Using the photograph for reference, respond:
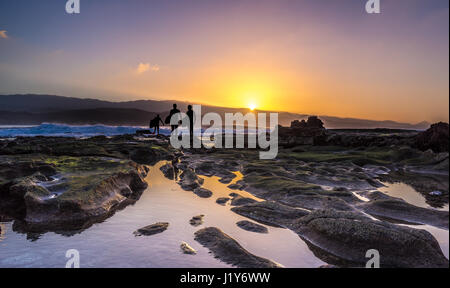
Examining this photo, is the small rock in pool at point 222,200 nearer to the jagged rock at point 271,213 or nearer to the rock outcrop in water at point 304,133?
the jagged rock at point 271,213

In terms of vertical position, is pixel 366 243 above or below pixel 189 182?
above

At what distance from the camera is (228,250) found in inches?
213

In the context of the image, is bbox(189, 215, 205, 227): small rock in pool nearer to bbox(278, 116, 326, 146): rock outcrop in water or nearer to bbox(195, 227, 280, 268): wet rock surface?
bbox(195, 227, 280, 268): wet rock surface

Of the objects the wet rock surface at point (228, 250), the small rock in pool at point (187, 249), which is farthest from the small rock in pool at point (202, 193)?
→ the small rock in pool at point (187, 249)

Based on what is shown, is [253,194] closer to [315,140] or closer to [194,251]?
[194,251]

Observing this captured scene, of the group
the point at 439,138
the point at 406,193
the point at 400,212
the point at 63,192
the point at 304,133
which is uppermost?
the point at 439,138

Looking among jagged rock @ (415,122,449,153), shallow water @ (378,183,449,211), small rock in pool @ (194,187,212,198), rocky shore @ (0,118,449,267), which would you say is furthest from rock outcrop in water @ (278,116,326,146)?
small rock in pool @ (194,187,212,198)

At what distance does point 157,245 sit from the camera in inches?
221

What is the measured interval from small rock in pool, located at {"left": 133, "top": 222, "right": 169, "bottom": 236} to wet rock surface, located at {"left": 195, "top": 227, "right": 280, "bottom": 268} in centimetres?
105

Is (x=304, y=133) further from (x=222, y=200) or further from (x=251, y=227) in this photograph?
(x=251, y=227)

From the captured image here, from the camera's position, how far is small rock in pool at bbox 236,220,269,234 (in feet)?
22.3

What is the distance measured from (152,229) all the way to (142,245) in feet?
2.99

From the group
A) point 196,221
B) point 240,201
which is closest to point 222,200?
point 240,201
